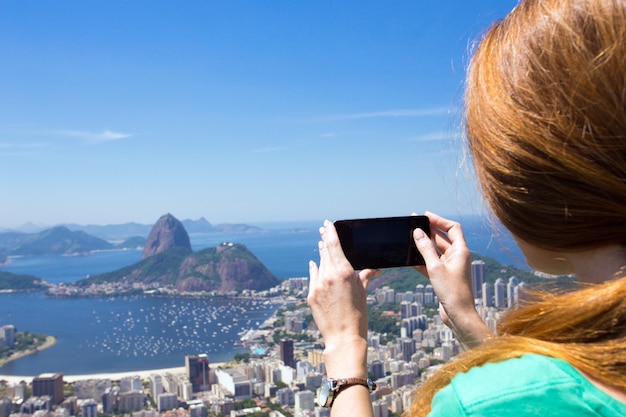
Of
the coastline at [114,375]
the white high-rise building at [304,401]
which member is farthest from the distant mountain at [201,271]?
the white high-rise building at [304,401]

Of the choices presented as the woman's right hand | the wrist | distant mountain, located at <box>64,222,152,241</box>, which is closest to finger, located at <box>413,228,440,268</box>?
the woman's right hand

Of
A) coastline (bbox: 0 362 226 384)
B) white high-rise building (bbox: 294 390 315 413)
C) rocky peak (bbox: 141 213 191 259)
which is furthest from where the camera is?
rocky peak (bbox: 141 213 191 259)

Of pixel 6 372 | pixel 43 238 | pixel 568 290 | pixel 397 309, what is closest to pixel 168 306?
pixel 6 372

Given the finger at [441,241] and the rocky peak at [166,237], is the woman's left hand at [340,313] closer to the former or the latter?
the finger at [441,241]

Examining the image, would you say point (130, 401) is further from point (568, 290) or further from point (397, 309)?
point (568, 290)

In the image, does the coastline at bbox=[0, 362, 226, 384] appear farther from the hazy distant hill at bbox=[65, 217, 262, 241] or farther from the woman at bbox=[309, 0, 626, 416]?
the hazy distant hill at bbox=[65, 217, 262, 241]

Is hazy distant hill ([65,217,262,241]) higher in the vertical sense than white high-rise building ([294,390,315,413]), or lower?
higher
